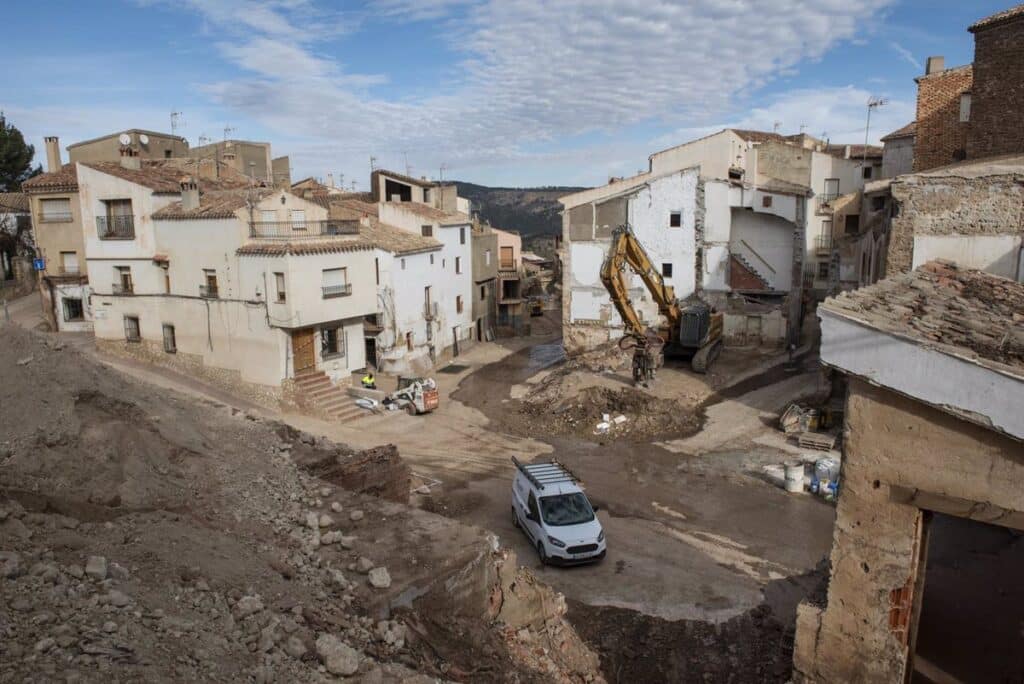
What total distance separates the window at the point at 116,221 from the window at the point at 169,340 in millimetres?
3736

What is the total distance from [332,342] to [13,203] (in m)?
28.1

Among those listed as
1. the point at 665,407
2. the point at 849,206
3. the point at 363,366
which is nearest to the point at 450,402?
the point at 363,366

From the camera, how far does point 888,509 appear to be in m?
7.62

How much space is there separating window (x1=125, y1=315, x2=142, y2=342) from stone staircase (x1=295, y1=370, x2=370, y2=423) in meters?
7.91

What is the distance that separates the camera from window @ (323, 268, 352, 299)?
88.2 feet

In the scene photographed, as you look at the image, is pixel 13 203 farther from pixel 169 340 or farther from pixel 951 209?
pixel 951 209

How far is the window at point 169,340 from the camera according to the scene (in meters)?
28.6

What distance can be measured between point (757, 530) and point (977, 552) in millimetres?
5445

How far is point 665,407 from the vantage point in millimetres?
26422

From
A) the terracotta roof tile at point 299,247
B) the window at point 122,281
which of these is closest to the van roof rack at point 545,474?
the terracotta roof tile at point 299,247

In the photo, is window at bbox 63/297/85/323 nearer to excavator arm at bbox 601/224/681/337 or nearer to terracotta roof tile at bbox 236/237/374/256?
terracotta roof tile at bbox 236/237/374/256

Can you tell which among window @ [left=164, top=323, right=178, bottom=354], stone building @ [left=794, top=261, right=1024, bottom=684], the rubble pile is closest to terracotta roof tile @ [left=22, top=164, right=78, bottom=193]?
window @ [left=164, top=323, right=178, bottom=354]

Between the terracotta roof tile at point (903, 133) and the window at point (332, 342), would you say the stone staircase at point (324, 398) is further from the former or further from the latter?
the terracotta roof tile at point (903, 133)

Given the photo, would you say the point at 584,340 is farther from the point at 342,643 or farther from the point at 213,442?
the point at 342,643
